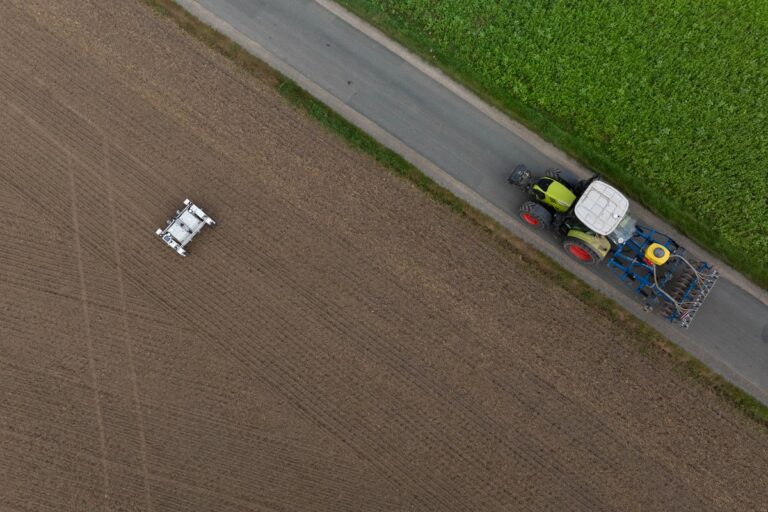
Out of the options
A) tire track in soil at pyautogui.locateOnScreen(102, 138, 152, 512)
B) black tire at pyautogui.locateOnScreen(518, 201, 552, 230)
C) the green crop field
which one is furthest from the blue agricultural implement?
tire track in soil at pyautogui.locateOnScreen(102, 138, 152, 512)

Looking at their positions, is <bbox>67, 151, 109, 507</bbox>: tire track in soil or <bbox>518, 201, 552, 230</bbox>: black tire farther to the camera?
<bbox>67, 151, 109, 507</bbox>: tire track in soil

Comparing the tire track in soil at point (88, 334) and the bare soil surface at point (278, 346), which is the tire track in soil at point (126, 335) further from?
the tire track in soil at point (88, 334)

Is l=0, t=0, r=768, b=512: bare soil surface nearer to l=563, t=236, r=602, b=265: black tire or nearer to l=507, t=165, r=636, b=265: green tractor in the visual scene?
l=563, t=236, r=602, b=265: black tire

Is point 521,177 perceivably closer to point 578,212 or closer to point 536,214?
point 536,214

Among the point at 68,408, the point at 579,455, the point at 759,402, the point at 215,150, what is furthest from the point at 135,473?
the point at 759,402

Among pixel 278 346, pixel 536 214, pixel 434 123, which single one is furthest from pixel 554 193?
pixel 278 346

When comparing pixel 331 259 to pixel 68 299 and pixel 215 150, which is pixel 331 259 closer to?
pixel 215 150
